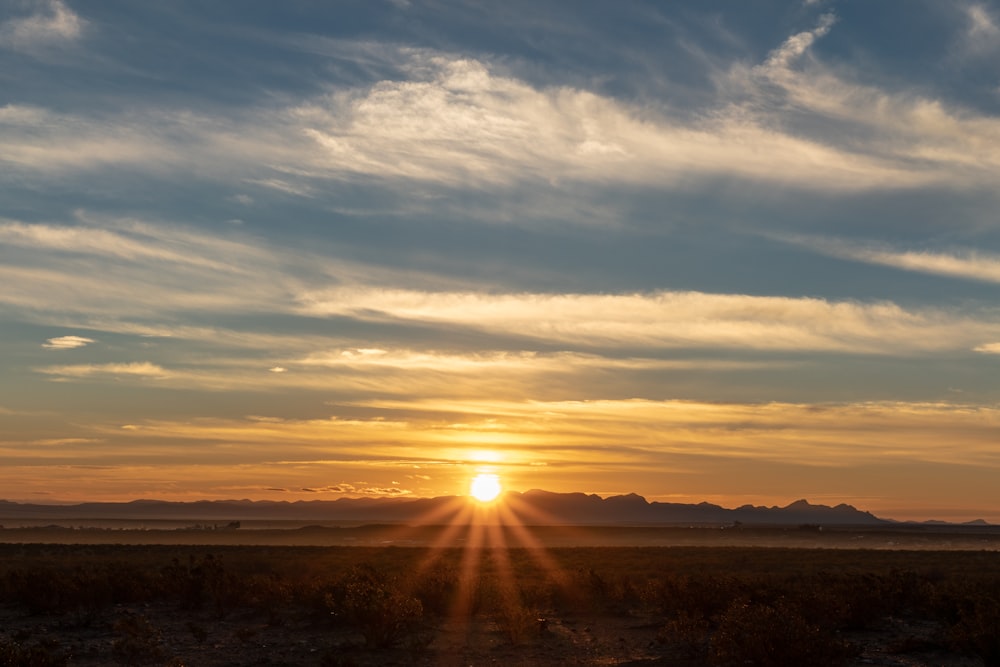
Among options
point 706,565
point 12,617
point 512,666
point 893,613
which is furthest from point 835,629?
point 706,565

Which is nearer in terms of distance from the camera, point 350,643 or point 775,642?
point 775,642

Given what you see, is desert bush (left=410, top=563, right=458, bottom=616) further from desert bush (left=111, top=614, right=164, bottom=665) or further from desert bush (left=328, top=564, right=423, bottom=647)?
desert bush (left=111, top=614, right=164, bottom=665)

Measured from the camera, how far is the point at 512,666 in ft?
61.1

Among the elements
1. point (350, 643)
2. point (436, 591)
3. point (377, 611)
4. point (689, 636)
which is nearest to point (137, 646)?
point (350, 643)

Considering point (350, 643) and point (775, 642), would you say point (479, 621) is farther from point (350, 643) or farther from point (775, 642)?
point (775, 642)

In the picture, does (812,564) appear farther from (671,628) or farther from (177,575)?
(177,575)

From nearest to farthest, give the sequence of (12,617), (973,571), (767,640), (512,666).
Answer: (767,640), (512,666), (12,617), (973,571)

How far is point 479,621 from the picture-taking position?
2373 centimetres

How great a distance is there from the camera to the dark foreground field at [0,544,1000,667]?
1823cm

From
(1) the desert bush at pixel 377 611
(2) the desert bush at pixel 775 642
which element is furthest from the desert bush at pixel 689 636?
(1) the desert bush at pixel 377 611

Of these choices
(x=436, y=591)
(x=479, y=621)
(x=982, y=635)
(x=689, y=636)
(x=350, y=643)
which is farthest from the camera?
(x=436, y=591)

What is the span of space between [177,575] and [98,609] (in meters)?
2.59

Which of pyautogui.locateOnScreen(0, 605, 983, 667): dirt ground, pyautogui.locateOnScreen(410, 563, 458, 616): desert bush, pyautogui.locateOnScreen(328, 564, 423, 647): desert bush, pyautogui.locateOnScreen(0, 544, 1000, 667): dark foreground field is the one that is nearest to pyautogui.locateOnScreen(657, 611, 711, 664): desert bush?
pyautogui.locateOnScreen(0, 544, 1000, 667): dark foreground field

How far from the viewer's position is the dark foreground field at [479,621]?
18.2 meters
